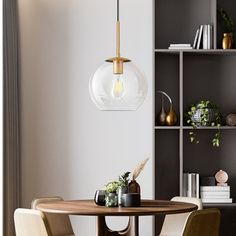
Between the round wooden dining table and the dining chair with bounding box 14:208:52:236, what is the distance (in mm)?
127

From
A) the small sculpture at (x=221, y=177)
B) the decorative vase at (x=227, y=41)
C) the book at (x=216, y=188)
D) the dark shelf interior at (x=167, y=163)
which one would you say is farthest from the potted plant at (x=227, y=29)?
the book at (x=216, y=188)

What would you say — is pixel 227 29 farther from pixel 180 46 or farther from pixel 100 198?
pixel 100 198

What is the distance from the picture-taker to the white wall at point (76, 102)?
5801 millimetres

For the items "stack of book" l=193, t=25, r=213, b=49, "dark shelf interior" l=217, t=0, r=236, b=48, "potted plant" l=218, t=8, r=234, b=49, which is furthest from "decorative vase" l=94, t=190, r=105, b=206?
"dark shelf interior" l=217, t=0, r=236, b=48

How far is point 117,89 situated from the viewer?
4.29 meters

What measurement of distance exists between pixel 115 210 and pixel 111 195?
0.91ft

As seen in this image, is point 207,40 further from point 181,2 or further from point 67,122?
point 67,122

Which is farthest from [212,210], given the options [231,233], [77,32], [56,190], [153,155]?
[77,32]

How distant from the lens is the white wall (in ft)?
19.0

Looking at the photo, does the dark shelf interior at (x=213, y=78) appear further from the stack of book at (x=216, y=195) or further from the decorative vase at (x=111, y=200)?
the decorative vase at (x=111, y=200)

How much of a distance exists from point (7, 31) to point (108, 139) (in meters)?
1.26

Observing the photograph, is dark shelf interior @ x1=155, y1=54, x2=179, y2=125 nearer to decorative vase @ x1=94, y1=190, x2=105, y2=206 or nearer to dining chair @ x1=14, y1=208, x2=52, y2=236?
decorative vase @ x1=94, y1=190, x2=105, y2=206

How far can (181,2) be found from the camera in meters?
5.73

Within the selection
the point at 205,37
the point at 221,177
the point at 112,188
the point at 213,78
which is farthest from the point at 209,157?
the point at 112,188
